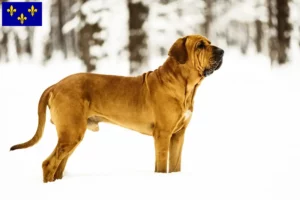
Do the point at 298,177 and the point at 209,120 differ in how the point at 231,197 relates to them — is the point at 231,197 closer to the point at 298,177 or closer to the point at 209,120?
the point at 298,177

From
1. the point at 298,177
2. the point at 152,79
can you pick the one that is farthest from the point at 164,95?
the point at 298,177

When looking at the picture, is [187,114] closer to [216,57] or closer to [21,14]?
[216,57]

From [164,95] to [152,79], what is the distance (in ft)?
0.81

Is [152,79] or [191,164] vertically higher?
[152,79]

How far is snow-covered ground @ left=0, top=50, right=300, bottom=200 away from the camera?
3.58 meters

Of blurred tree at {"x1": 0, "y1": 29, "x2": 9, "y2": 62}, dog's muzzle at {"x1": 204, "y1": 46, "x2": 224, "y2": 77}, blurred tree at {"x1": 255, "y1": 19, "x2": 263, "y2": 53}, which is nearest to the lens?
dog's muzzle at {"x1": 204, "y1": 46, "x2": 224, "y2": 77}

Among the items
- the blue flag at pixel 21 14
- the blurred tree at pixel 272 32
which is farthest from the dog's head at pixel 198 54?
the blurred tree at pixel 272 32

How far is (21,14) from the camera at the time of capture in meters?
5.90

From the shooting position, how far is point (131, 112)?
4.12 m

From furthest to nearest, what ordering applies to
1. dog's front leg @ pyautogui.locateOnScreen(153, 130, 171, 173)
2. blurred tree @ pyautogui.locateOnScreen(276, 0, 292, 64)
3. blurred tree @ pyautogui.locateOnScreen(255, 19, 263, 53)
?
blurred tree @ pyautogui.locateOnScreen(255, 19, 263, 53) < blurred tree @ pyautogui.locateOnScreen(276, 0, 292, 64) < dog's front leg @ pyautogui.locateOnScreen(153, 130, 171, 173)

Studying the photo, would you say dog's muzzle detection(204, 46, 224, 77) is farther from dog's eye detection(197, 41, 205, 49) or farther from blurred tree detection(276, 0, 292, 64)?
blurred tree detection(276, 0, 292, 64)

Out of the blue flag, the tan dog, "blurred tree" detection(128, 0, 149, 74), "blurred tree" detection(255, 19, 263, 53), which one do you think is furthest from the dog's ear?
"blurred tree" detection(255, 19, 263, 53)

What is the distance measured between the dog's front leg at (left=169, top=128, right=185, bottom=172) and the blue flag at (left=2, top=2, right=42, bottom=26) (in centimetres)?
283

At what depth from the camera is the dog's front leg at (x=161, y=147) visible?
3930 mm
